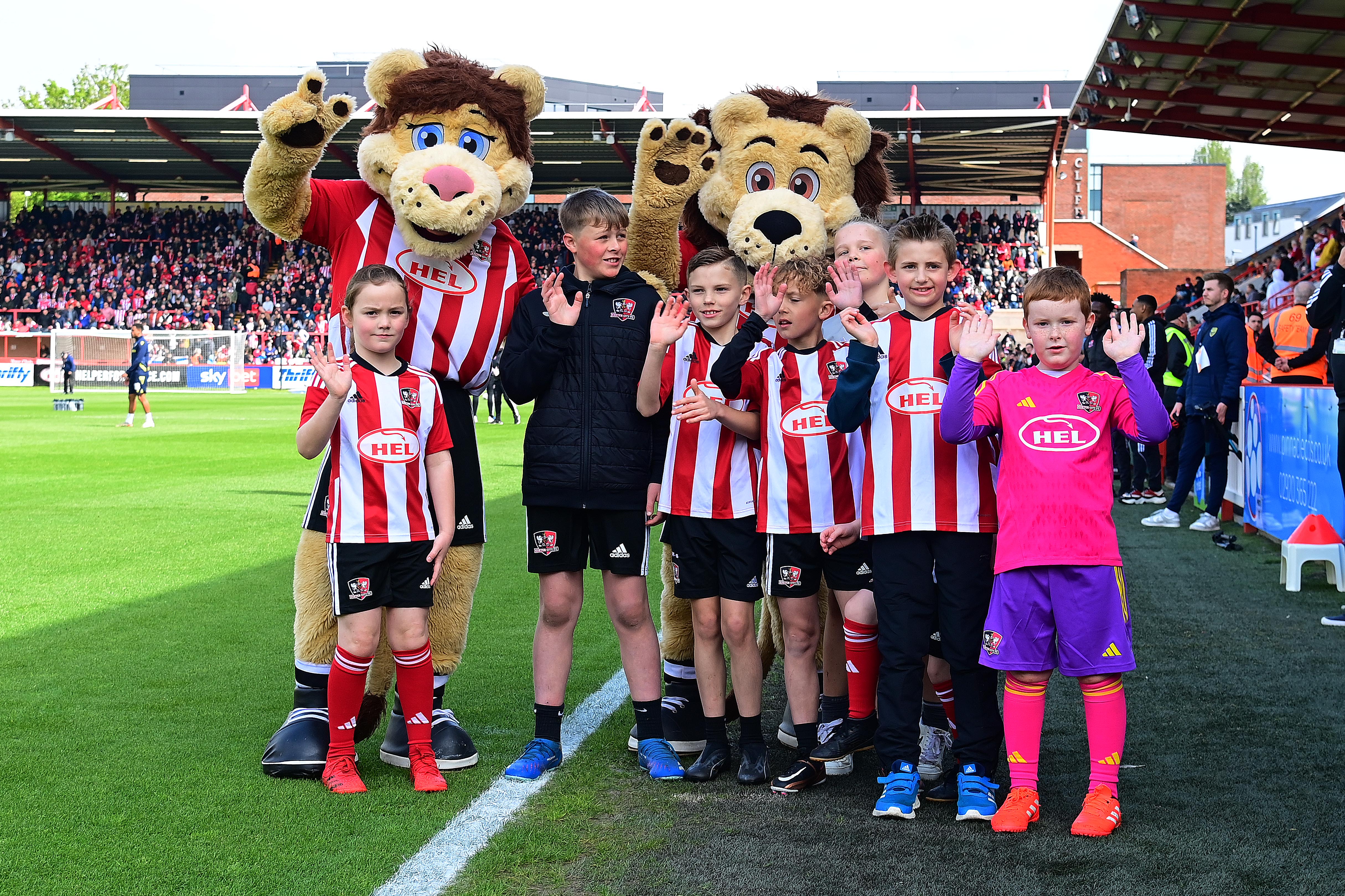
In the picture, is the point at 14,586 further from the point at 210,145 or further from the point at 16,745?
the point at 210,145

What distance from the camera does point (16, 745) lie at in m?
3.91

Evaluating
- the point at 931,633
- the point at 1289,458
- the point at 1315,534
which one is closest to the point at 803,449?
the point at 931,633

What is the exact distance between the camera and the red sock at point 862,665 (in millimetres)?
3758

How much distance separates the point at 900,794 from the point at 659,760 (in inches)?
30.1

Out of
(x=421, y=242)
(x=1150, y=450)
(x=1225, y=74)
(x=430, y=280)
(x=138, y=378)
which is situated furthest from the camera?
(x=138, y=378)

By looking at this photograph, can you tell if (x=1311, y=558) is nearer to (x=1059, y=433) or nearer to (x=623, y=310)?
(x=1059, y=433)

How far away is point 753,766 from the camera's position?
147 inches

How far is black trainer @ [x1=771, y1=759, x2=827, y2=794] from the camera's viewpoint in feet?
11.9

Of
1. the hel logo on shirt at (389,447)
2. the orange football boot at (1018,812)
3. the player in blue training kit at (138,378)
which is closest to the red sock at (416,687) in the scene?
the hel logo on shirt at (389,447)

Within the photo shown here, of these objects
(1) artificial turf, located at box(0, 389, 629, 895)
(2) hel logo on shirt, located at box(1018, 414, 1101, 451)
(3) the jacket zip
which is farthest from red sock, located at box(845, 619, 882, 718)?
(1) artificial turf, located at box(0, 389, 629, 895)

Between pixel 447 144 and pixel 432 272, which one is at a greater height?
pixel 447 144

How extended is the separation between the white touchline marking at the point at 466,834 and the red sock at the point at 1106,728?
1.60 meters

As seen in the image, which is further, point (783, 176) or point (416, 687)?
point (783, 176)

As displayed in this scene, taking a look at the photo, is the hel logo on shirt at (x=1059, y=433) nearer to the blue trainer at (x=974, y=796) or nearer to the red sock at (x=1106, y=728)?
the red sock at (x=1106, y=728)
